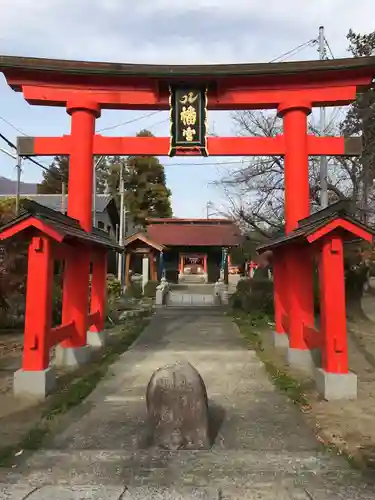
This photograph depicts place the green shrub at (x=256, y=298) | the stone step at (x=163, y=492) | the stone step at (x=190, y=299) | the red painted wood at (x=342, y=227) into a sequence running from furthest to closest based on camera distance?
the stone step at (x=190, y=299), the green shrub at (x=256, y=298), the red painted wood at (x=342, y=227), the stone step at (x=163, y=492)

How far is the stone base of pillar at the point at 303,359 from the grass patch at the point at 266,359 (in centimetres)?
39

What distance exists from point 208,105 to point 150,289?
683 inches

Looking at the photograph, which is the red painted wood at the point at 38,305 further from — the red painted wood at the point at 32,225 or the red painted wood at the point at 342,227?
the red painted wood at the point at 342,227

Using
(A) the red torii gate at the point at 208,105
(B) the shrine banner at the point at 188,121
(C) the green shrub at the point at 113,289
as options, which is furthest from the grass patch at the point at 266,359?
(C) the green shrub at the point at 113,289

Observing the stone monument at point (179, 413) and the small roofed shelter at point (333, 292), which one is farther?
the small roofed shelter at point (333, 292)

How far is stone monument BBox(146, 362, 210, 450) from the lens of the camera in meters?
4.68

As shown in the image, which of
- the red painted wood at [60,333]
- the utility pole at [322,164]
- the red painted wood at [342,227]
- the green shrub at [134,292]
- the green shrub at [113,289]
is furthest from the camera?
the green shrub at [134,292]

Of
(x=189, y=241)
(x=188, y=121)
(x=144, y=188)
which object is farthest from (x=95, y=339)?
(x=144, y=188)

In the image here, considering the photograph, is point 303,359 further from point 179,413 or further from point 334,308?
point 179,413

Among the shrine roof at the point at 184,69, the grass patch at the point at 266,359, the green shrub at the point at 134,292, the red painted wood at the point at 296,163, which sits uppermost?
the shrine roof at the point at 184,69

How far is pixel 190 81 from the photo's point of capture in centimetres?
907

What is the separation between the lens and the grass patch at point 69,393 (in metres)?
4.71

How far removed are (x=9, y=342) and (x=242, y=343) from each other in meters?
6.20

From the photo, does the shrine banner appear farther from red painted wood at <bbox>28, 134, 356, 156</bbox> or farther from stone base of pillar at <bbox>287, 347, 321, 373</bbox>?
stone base of pillar at <bbox>287, 347, 321, 373</bbox>
